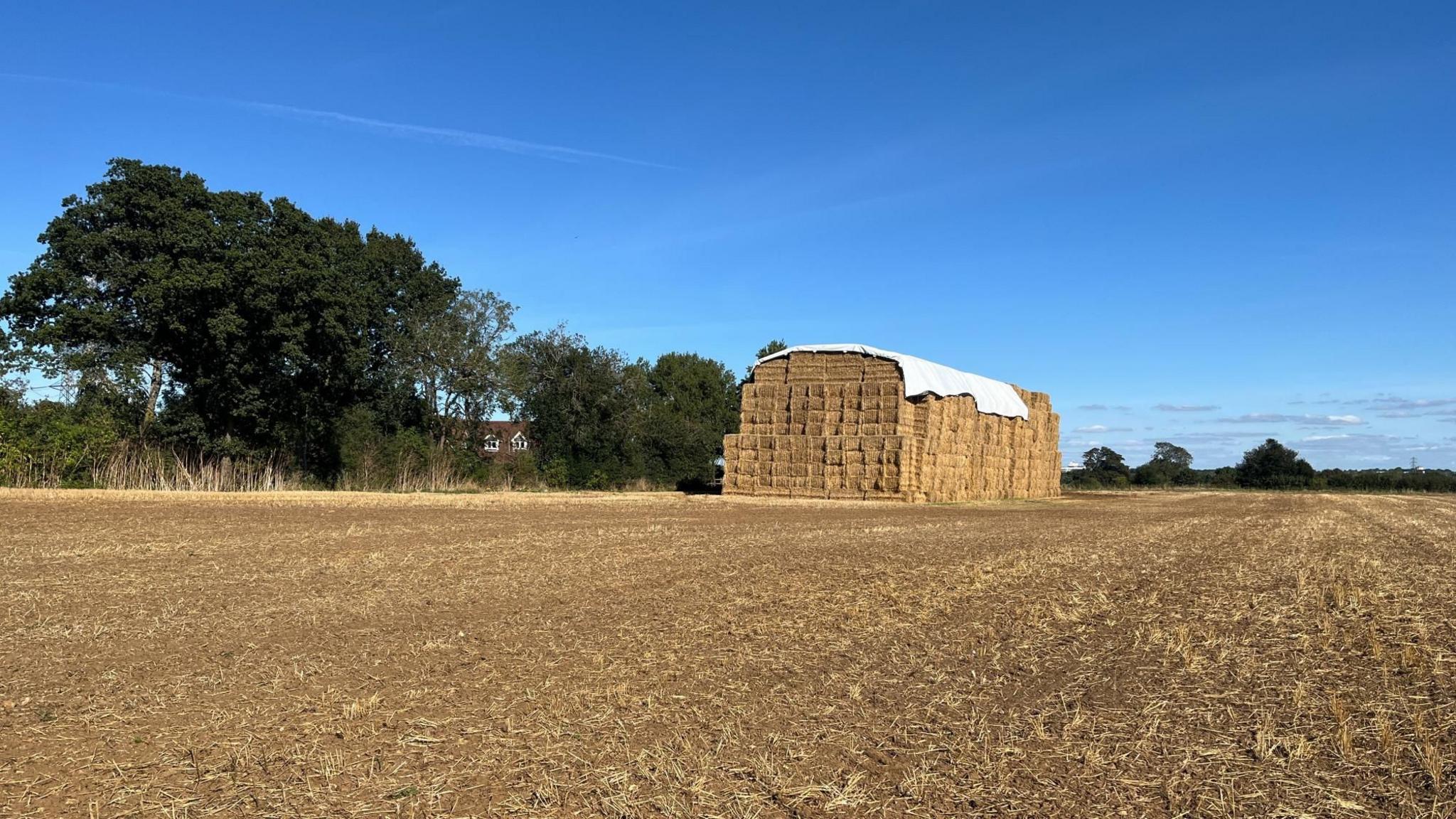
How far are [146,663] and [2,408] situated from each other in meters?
29.5

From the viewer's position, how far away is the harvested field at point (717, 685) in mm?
3904

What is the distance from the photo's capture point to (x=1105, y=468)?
3361 inches

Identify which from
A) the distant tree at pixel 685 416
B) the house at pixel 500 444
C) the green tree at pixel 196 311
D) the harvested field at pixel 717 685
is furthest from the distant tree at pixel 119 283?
the harvested field at pixel 717 685

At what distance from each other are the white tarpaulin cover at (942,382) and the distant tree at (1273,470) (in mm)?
44611

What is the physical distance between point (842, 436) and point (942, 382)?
4.50 m

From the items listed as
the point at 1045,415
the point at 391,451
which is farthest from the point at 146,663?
the point at 1045,415

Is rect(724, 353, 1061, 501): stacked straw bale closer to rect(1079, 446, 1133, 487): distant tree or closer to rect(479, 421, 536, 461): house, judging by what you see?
rect(479, 421, 536, 461): house

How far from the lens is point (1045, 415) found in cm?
4438

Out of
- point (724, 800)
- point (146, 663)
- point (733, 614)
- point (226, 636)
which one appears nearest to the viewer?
point (724, 800)

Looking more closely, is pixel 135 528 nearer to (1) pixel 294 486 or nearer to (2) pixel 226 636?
(2) pixel 226 636

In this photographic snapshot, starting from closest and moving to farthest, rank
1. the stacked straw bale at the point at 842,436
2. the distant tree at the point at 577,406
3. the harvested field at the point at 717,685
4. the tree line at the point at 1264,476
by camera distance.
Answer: the harvested field at the point at 717,685
the stacked straw bale at the point at 842,436
the distant tree at the point at 577,406
the tree line at the point at 1264,476

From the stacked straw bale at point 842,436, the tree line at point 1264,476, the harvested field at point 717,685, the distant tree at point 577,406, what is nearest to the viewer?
the harvested field at point 717,685

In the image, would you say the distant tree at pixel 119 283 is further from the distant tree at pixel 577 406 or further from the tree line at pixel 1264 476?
the tree line at pixel 1264 476

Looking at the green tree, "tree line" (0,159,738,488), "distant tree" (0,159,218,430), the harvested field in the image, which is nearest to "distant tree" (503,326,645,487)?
"tree line" (0,159,738,488)
